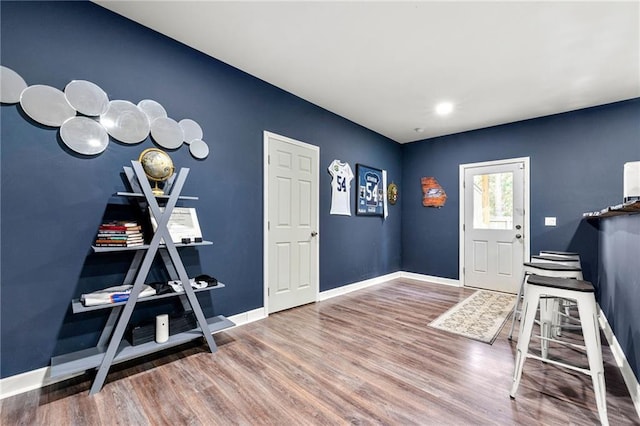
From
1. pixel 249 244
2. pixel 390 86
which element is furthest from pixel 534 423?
pixel 390 86

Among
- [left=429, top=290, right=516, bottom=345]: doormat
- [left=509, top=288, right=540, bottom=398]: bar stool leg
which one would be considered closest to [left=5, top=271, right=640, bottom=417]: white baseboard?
[left=509, top=288, right=540, bottom=398]: bar stool leg

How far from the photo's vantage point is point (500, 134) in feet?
14.7

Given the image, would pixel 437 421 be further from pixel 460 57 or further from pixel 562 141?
pixel 562 141

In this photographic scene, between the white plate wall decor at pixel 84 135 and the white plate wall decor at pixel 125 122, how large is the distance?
0.07 metres

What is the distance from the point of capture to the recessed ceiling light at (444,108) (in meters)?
3.76

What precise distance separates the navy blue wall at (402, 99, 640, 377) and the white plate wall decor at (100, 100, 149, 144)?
436 cm

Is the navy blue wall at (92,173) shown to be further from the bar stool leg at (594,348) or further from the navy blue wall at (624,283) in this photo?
the navy blue wall at (624,283)

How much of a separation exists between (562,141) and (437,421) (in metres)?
4.30

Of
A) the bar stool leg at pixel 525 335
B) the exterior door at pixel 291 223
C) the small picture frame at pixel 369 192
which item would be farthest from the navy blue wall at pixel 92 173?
the bar stool leg at pixel 525 335

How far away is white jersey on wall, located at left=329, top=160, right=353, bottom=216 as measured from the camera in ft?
13.6

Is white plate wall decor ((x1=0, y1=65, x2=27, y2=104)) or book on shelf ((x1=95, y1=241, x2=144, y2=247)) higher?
white plate wall decor ((x1=0, y1=65, x2=27, y2=104))

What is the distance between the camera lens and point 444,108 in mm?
3889

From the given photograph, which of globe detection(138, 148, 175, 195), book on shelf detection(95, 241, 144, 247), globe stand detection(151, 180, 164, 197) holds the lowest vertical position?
book on shelf detection(95, 241, 144, 247)

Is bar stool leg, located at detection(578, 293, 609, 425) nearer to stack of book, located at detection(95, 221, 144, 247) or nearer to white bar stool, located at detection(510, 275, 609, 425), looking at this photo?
white bar stool, located at detection(510, 275, 609, 425)
